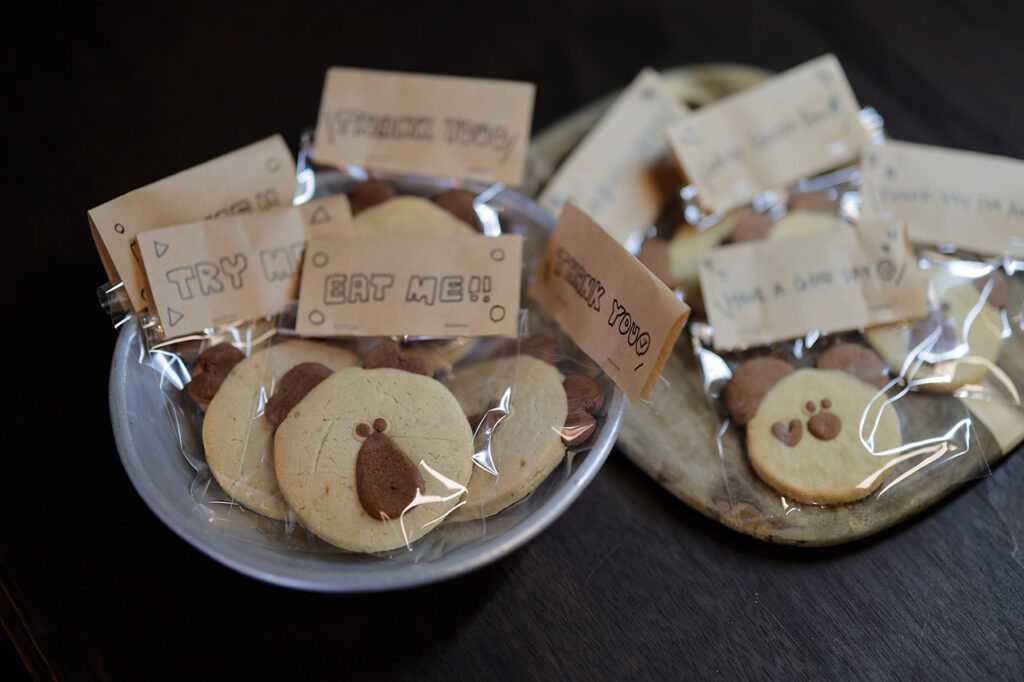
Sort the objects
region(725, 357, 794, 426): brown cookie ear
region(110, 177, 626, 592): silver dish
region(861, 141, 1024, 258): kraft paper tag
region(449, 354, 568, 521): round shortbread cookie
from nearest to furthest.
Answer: region(110, 177, 626, 592): silver dish → region(449, 354, 568, 521): round shortbread cookie → region(725, 357, 794, 426): brown cookie ear → region(861, 141, 1024, 258): kraft paper tag

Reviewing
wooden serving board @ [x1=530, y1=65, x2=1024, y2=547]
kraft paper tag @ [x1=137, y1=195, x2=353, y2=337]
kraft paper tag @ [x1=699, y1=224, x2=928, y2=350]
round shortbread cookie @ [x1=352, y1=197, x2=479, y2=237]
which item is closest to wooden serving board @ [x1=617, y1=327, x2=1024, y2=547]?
wooden serving board @ [x1=530, y1=65, x2=1024, y2=547]

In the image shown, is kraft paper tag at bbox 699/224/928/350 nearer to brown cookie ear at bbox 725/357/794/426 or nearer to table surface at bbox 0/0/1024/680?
brown cookie ear at bbox 725/357/794/426

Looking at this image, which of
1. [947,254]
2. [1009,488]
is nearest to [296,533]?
[1009,488]

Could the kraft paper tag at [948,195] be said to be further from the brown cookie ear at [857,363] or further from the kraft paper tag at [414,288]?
the kraft paper tag at [414,288]

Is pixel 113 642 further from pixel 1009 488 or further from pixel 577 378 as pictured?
pixel 1009 488

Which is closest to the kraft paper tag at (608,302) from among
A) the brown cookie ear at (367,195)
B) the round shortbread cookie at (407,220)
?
the round shortbread cookie at (407,220)

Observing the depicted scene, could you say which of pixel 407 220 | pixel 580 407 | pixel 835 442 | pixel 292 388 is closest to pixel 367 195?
pixel 407 220
